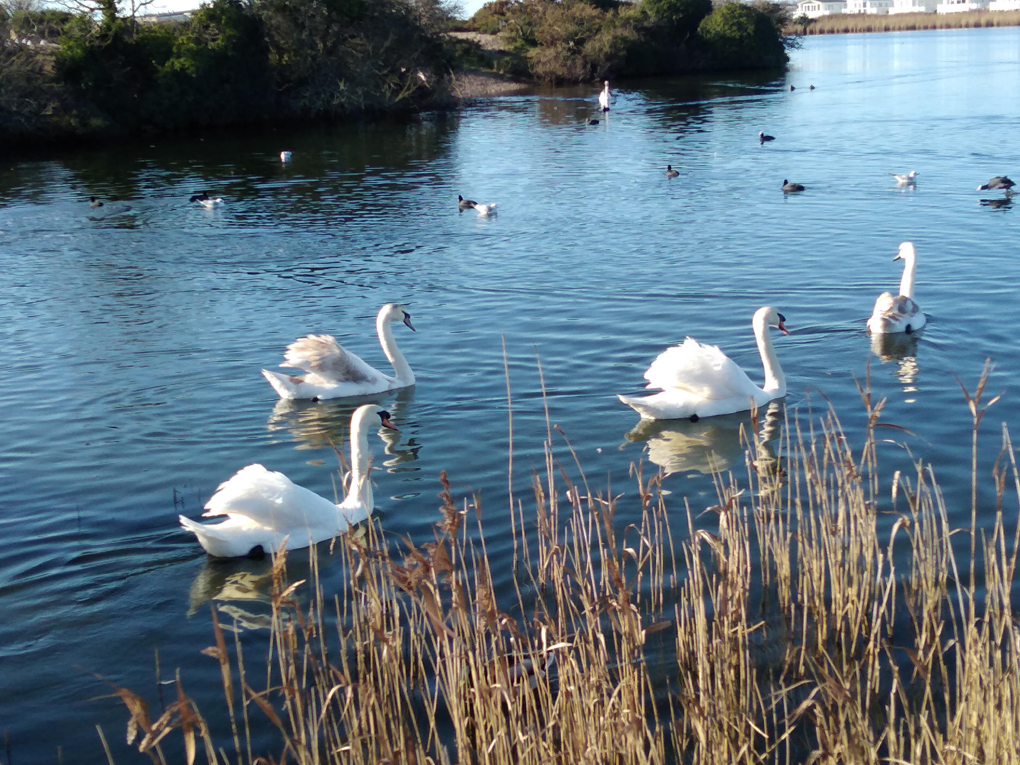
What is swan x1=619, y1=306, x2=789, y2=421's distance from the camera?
345 inches

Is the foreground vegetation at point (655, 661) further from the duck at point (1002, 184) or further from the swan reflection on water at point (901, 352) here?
the duck at point (1002, 184)

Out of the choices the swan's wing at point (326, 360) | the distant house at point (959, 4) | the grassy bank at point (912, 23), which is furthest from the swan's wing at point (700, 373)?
the distant house at point (959, 4)

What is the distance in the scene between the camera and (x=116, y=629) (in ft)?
19.3

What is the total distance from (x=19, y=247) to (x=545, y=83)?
4462 cm

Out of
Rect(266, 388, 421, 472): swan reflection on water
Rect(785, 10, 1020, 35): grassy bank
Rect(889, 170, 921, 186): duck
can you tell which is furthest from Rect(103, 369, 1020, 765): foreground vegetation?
Rect(785, 10, 1020, 35): grassy bank

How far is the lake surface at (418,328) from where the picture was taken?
655 cm

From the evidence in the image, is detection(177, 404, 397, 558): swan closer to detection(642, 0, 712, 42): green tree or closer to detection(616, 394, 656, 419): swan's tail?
detection(616, 394, 656, 419): swan's tail

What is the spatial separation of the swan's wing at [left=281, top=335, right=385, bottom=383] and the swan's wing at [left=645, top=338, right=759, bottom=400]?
2683 mm

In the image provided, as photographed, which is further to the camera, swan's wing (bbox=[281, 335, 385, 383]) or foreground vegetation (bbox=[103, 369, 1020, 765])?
swan's wing (bbox=[281, 335, 385, 383])

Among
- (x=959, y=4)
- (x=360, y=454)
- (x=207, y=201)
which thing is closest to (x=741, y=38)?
(x=207, y=201)

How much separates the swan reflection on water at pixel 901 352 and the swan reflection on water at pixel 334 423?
438 centimetres

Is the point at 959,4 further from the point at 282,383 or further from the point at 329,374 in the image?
the point at 282,383

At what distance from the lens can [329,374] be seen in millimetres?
9898

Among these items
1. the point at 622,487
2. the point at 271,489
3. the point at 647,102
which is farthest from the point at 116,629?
the point at 647,102
